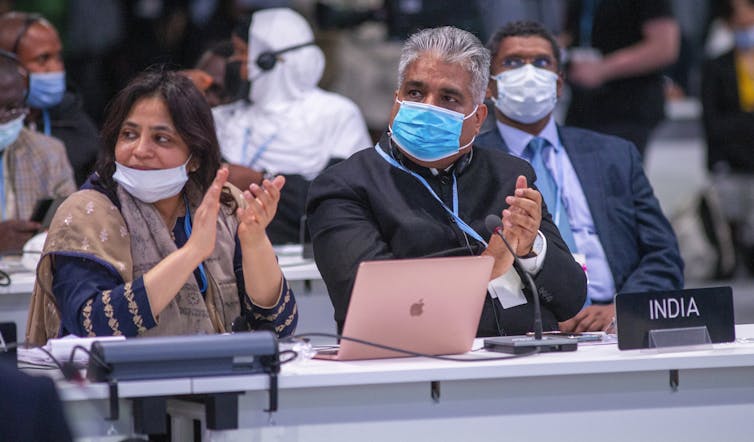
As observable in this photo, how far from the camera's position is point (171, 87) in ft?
10.5

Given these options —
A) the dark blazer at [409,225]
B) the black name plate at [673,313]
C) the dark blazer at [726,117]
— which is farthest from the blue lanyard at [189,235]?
the dark blazer at [726,117]

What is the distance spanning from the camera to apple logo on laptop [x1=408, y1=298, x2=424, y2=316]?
8.91 feet

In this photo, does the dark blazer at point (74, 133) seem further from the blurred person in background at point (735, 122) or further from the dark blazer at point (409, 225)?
the blurred person in background at point (735, 122)

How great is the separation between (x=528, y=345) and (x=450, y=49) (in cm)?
84

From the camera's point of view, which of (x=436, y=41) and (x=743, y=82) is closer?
(x=436, y=41)

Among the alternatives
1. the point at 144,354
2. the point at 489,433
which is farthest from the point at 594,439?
the point at 144,354

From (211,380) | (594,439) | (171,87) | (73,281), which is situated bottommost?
(594,439)

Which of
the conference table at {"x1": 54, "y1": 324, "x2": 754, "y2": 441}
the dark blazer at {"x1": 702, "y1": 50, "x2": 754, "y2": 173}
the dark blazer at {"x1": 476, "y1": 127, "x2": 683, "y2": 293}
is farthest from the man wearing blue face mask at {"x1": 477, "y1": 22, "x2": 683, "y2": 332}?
the dark blazer at {"x1": 702, "y1": 50, "x2": 754, "y2": 173}

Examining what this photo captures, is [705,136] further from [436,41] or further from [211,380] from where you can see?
[211,380]

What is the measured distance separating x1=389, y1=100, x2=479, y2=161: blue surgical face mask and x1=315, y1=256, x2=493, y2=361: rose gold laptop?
1.89 feet

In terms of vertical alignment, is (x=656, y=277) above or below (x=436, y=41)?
below

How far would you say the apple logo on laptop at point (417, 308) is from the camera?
107 inches

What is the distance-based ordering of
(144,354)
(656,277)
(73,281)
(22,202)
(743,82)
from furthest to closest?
(743,82) → (22,202) → (656,277) → (73,281) → (144,354)

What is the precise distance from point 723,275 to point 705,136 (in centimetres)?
72
